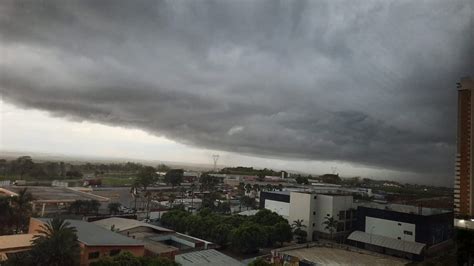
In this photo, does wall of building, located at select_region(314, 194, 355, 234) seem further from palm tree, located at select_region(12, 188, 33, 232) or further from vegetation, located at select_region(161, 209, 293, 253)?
palm tree, located at select_region(12, 188, 33, 232)

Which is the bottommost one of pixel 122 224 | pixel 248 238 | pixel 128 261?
pixel 248 238

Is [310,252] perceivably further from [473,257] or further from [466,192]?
[466,192]

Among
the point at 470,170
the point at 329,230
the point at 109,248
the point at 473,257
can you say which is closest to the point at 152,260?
the point at 109,248

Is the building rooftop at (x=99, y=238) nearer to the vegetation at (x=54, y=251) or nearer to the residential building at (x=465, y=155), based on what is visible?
the vegetation at (x=54, y=251)

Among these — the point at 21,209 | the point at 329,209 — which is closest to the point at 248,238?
the point at 329,209

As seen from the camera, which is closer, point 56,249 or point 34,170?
point 56,249

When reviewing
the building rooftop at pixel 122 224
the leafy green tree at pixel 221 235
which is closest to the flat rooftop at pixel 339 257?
the leafy green tree at pixel 221 235

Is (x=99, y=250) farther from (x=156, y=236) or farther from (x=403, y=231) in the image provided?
(x=403, y=231)

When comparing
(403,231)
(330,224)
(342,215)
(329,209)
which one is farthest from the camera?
(342,215)
